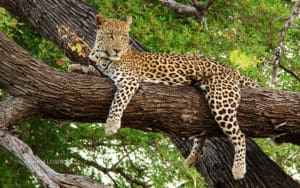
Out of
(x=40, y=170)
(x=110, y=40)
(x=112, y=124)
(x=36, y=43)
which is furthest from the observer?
(x=36, y=43)

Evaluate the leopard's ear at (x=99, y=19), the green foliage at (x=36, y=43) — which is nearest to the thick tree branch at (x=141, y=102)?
the leopard's ear at (x=99, y=19)

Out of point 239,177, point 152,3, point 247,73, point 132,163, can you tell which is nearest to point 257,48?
point 247,73

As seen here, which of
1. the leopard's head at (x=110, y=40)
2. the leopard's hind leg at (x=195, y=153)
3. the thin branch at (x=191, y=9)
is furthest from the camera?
the thin branch at (x=191, y=9)

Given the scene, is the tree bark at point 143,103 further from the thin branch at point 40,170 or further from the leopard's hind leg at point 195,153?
the leopard's hind leg at point 195,153

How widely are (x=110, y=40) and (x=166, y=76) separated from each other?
62cm

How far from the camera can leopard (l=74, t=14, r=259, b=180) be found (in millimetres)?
6179

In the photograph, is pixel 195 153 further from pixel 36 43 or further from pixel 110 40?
pixel 36 43

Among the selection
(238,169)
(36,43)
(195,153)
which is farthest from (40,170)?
(36,43)

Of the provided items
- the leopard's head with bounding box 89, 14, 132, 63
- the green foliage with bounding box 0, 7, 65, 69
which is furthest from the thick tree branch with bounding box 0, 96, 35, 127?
the green foliage with bounding box 0, 7, 65, 69

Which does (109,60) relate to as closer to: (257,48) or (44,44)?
(257,48)

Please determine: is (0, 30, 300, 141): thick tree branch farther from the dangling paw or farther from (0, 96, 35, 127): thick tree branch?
the dangling paw

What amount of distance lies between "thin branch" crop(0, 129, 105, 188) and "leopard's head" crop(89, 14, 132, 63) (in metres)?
1.43

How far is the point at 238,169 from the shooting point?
6711mm

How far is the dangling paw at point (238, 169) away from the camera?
668 cm
